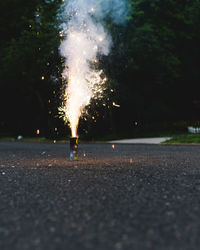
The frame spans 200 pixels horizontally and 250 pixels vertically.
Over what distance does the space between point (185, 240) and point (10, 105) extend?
1910 inches

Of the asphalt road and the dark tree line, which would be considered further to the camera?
the dark tree line

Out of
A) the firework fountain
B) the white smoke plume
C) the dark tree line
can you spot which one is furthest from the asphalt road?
the dark tree line

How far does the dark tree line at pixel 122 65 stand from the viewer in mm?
35656

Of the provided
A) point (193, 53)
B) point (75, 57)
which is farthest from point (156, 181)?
point (193, 53)

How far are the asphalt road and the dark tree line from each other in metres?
23.6

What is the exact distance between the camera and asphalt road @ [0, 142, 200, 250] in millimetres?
4613

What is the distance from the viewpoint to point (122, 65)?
115 ft

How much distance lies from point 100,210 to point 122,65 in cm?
2938

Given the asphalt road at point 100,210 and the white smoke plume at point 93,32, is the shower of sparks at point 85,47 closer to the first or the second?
the white smoke plume at point 93,32

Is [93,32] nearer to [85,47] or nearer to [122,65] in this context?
[122,65]

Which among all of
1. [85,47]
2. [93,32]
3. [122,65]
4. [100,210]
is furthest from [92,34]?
[100,210]

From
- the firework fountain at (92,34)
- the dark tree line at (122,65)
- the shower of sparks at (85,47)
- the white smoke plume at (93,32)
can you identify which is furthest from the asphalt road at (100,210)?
the dark tree line at (122,65)

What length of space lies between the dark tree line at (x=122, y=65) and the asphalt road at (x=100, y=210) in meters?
23.6

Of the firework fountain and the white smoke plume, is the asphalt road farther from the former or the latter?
the white smoke plume
